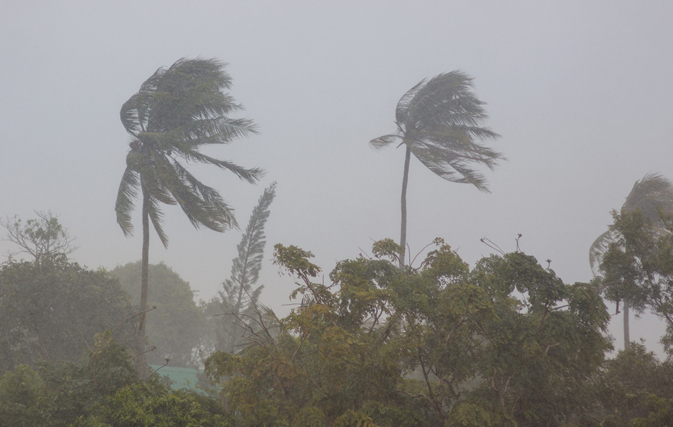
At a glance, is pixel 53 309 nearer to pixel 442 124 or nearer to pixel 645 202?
pixel 442 124

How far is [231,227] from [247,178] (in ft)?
5.49

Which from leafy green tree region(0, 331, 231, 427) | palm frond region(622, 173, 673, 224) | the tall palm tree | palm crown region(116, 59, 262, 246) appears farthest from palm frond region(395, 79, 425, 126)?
leafy green tree region(0, 331, 231, 427)

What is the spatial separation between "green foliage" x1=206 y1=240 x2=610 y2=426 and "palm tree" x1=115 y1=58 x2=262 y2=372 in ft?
25.1

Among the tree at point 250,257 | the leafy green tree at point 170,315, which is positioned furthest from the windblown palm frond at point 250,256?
the leafy green tree at point 170,315

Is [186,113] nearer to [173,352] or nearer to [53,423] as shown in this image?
[53,423]

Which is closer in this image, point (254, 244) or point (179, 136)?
point (179, 136)

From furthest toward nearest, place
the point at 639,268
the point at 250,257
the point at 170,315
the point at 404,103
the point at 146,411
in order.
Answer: the point at 170,315 < the point at 250,257 < the point at 404,103 < the point at 639,268 < the point at 146,411

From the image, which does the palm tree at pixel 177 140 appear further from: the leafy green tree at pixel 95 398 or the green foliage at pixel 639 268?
the green foliage at pixel 639 268

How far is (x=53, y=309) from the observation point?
45.3 feet

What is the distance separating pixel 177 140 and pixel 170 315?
80.3ft

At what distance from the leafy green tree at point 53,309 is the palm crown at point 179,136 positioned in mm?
3449

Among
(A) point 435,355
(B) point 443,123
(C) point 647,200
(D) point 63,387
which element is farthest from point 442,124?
(D) point 63,387

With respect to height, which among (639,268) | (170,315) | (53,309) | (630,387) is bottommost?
(630,387)

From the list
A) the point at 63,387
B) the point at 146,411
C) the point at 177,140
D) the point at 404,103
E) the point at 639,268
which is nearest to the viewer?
the point at 146,411
